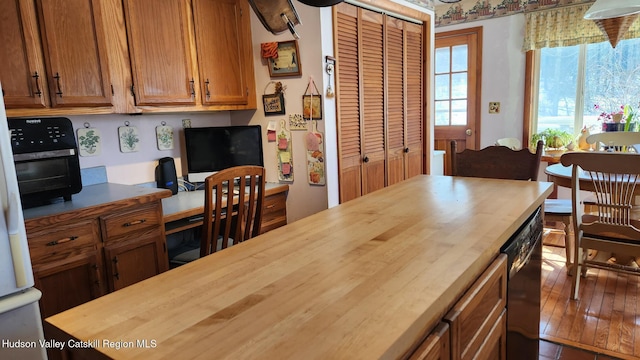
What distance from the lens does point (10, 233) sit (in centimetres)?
123

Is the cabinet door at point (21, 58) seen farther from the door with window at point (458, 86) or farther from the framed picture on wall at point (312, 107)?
the door with window at point (458, 86)

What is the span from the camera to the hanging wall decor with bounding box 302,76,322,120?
104 inches

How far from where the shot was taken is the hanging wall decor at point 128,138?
257 centimetres

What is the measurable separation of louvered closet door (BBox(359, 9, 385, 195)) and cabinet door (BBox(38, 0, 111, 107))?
5.39 ft

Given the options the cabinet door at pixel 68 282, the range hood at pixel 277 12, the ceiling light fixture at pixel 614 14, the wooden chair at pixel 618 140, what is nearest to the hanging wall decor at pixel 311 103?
the range hood at pixel 277 12

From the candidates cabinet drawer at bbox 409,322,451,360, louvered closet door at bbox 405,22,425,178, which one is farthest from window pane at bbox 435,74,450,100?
cabinet drawer at bbox 409,322,451,360

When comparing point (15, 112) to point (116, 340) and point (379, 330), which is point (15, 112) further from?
point (379, 330)

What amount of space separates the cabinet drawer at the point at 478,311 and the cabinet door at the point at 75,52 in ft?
6.69

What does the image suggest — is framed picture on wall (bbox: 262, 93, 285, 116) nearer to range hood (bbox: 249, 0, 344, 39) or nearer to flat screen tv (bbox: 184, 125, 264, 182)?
flat screen tv (bbox: 184, 125, 264, 182)

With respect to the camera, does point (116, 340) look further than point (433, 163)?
No

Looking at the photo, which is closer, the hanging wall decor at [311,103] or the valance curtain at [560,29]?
the hanging wall decor at [311,103]

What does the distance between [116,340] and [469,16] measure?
4.93 meters

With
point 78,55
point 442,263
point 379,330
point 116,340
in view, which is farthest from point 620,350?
point 78,55

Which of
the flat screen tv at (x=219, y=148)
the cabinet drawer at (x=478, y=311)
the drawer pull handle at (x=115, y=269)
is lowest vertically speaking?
the drawer pull handle at (x=115, y=269)
